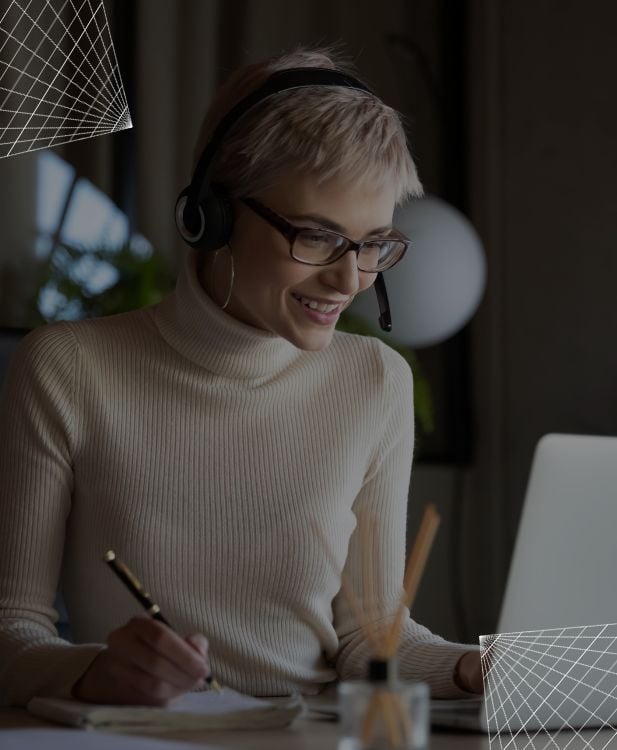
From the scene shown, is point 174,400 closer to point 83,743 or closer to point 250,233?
point 250,233

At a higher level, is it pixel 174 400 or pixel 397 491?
pixel 174 400

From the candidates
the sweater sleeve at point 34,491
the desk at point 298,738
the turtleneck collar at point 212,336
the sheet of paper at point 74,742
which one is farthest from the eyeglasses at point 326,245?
the sheet of paper at point 74,742

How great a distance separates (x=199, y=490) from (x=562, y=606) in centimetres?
57

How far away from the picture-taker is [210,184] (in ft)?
4.23

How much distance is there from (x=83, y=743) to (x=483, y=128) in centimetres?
312

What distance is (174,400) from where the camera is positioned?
1.37 meters

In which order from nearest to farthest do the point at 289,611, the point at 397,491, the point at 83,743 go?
1. the point at 83,743
2. the point at 289,611
3. the point at 397,491

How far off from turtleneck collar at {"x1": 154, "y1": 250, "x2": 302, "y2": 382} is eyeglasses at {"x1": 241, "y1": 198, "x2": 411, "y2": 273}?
15 cm

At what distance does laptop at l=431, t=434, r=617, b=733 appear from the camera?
2.80 feet

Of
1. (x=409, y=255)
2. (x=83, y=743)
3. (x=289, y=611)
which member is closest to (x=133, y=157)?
(x=409, y=255)

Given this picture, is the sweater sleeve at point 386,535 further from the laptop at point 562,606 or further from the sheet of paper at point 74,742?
the sheet of paper at point 74,742

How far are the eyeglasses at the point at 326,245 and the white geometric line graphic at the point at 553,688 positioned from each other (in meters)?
0.51

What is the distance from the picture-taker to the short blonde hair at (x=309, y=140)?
1.25 meters

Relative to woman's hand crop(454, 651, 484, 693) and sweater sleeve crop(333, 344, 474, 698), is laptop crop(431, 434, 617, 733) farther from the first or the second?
sweater sleeve crop(333, 344, 474, 698)
